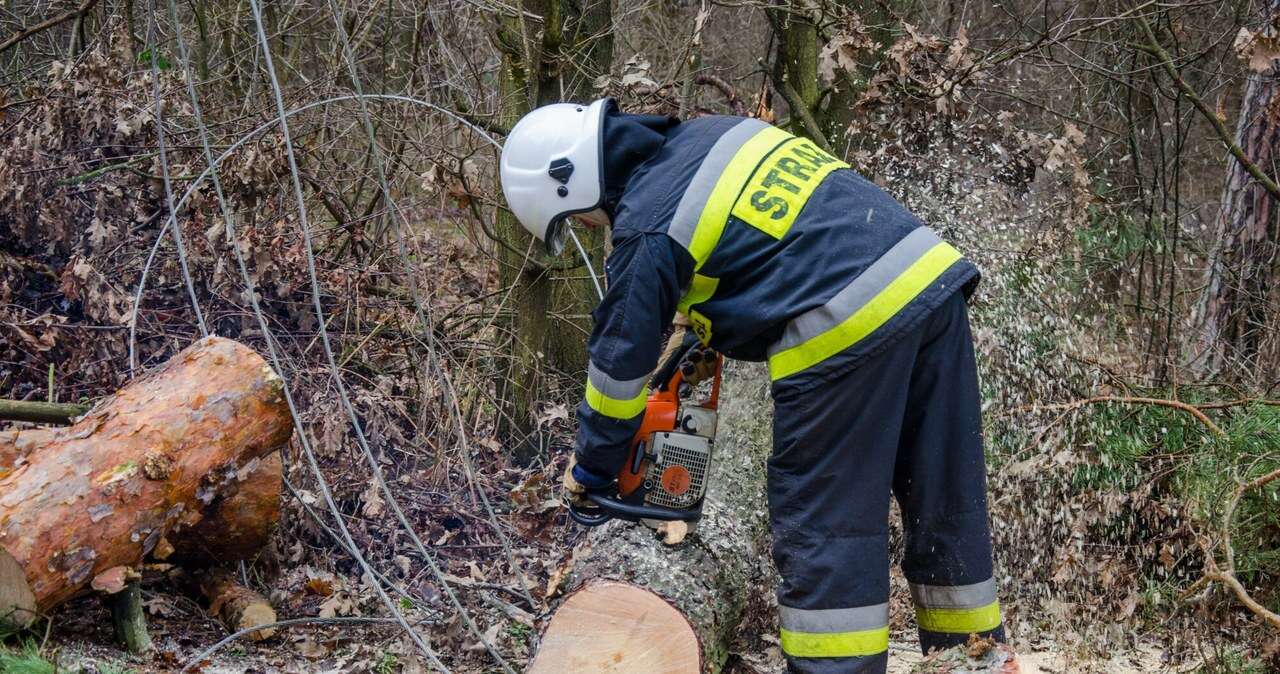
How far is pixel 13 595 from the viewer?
3.20 meters

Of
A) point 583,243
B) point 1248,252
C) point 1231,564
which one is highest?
point 1248,252

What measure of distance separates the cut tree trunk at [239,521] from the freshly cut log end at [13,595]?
2.15 feet

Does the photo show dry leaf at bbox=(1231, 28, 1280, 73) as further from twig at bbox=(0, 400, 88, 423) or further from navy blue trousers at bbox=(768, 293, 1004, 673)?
twig at bbox=(0, 400, 88, 423)

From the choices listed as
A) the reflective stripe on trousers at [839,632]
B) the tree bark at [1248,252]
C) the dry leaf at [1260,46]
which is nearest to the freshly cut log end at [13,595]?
the reflective stripe on trousers at [839,632]

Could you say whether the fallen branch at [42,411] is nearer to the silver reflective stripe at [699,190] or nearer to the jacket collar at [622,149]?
the jacket collar at [622,149]

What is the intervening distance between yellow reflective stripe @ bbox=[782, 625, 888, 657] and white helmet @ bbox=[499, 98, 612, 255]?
4.85 feet

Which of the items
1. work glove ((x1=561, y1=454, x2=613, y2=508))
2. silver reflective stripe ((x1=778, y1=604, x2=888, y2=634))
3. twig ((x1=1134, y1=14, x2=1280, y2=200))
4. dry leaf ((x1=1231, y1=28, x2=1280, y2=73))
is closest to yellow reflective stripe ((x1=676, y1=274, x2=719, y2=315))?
work glove ((x1=561, y1=454, x2=613, y2=508))

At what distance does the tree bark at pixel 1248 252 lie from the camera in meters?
5.17

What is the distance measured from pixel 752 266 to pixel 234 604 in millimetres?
2562

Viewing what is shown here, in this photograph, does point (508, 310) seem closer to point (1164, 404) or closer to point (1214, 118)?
point (1164, 404)

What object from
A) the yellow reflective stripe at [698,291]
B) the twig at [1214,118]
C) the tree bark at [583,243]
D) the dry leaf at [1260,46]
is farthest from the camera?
the tree bark at [583,243]

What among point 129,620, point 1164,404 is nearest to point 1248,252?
point 1164,404

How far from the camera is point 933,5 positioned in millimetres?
9141

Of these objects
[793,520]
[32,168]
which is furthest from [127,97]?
[793,520]
